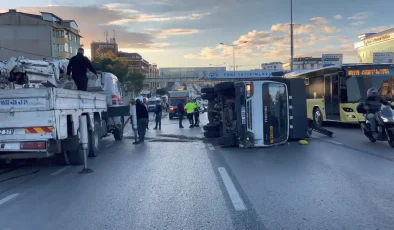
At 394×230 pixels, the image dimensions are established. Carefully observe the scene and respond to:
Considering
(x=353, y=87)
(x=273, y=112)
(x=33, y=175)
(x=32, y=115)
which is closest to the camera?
(x=32, y=115)

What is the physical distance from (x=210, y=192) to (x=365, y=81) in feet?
48.2

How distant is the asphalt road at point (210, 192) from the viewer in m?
5.87

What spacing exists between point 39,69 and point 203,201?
758 centimetres

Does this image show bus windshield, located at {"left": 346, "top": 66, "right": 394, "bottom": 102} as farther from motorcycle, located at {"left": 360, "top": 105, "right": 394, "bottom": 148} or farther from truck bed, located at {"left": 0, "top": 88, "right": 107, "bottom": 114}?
truck bed, located at {"left": 0, "top": 88, "right": 107, "bottom": 114}

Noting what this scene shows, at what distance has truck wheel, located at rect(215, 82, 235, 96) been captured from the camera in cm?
1453

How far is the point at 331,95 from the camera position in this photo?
21109 millimetres

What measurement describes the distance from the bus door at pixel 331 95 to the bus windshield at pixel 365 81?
2.14ft

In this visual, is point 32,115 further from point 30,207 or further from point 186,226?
point 186,226

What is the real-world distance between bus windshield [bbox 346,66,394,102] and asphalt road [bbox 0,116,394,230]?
7.61 metres

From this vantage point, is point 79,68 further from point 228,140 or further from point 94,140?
point 228,140

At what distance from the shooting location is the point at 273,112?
13.5 m

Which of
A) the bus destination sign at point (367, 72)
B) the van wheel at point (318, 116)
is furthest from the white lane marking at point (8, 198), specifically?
the van wheel at point (318, 116)

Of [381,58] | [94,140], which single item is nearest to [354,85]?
[94,140]

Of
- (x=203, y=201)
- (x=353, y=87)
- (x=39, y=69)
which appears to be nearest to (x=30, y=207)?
(x=203, y=201)
